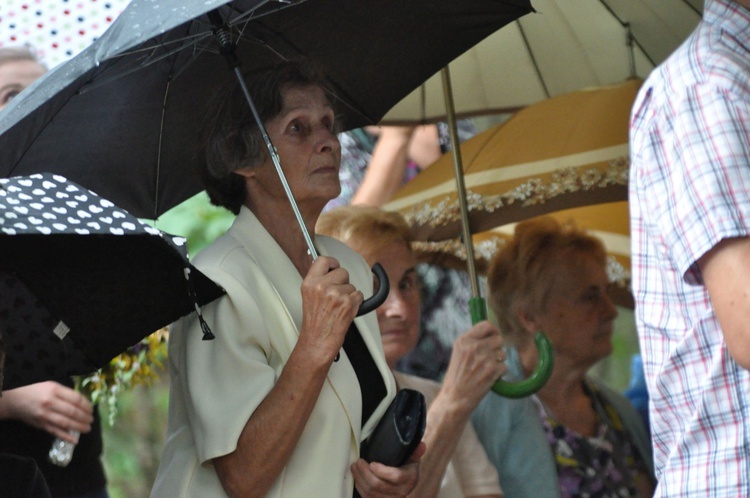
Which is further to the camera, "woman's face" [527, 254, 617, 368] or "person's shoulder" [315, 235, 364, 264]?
"woman's face" [527, 254, 617, 368]

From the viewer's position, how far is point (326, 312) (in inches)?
106

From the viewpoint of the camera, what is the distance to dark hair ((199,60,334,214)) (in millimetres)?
3104

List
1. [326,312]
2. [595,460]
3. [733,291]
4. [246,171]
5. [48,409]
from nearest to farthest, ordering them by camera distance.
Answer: [733,291], [326,312], [246,171], [48,409], [595,460]

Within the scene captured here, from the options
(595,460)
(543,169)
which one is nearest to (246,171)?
(543,169)

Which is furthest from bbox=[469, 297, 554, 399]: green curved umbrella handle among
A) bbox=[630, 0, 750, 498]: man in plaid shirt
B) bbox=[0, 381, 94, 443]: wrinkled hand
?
bbox=[630, 0, 750, 498]: man in plaid shirt

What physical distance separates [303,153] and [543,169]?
4.57 feet

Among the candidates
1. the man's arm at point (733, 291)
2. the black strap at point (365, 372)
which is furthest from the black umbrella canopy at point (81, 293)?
the man's arm at point (733, 291)

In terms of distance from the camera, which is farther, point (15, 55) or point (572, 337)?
point (572, 337)

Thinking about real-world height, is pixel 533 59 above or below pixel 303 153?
above

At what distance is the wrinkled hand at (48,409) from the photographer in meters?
3.42

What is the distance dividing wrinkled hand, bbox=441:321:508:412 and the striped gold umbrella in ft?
2.15

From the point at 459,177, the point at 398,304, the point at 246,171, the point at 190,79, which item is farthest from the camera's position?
the point at 398,304

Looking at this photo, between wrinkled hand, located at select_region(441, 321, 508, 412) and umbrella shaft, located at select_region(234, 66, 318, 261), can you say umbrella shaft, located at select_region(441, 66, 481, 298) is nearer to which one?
wrinkled hand, located at select_region(441, 321, 508, 412)

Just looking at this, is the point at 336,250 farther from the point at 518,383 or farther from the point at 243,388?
the point at 518,383
